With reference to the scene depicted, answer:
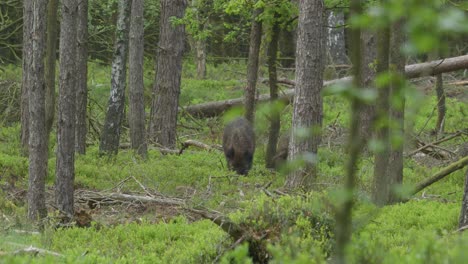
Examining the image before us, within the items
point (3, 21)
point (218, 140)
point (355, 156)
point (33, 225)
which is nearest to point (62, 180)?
point (33, 225)

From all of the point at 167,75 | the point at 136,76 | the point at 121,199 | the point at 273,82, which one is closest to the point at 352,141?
the point at 121,199

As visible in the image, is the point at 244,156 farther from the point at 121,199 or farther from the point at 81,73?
the point at 121,199

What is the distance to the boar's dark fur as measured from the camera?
55.2 feet

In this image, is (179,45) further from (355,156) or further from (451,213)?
(355,156)

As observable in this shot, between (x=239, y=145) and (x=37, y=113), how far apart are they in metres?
7.04

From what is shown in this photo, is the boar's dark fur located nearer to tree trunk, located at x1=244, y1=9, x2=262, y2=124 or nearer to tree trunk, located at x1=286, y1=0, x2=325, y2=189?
tree trunk, located at x1=244, y1=9, x2=262, y2=124

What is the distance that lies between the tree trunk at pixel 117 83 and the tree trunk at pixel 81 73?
60 cm

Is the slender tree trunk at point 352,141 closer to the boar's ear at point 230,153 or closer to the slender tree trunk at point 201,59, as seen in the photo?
the boar's ear at point 230,153

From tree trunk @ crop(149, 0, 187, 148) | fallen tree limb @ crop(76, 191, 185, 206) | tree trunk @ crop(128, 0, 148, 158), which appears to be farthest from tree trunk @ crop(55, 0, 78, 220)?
tree trunk @ crop(149, 0, 187, 148)

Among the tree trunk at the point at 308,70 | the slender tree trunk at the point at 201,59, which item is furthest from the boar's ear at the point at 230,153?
the slender tree trunk at the point at 201,59

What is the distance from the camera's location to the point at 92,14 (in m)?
23.8

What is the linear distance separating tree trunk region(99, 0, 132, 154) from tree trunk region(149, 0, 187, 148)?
2274 millimetres

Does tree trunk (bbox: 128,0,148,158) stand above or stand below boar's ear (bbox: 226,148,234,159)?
above

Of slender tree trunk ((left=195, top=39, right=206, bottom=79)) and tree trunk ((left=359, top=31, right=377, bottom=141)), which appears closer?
tree trunk ((left=359, top=31, right=377, bottom=141))
